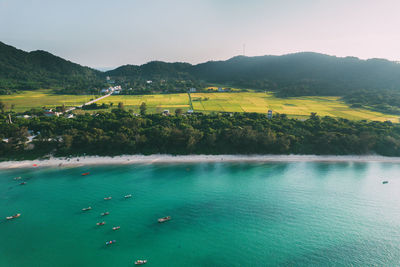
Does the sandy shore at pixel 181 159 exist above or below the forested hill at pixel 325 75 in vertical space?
below

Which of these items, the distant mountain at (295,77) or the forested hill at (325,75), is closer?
the forested hill at (325,75)

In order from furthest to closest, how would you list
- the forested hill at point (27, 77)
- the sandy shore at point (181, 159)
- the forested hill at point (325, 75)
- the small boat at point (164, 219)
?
the forested hill at point (27, 77), the forested hill at point (325, 75), the sandy shore at point (181, 159), the small boat at point (164, 219)

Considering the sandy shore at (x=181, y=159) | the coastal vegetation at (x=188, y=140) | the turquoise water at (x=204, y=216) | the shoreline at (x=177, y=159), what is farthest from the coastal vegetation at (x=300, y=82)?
the turquoise water at (x=204, y=216)

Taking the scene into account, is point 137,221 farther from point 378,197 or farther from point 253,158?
point 378,197

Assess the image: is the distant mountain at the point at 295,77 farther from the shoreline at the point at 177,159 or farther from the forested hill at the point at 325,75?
the shoreline at the point at 177,159

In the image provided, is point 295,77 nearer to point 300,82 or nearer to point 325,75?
point 325,75

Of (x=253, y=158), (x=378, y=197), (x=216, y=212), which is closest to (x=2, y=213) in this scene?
(x=216, y=212)

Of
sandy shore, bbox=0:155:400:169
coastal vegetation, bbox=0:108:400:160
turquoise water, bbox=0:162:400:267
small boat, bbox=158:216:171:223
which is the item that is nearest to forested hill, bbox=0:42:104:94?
coastal vegetation, bbox=0:108:400:160

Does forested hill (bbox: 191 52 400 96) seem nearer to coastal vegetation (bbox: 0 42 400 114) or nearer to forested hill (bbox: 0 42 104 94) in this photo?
coastal vegetation (bbox: 0 42 400 114)
